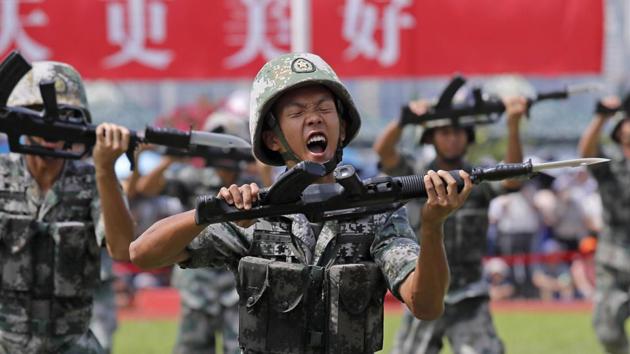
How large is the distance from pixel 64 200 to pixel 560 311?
453 inches

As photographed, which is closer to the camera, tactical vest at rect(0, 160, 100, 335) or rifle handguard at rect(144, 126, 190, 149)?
tactical vest at rect(0, 160, 100, 335)

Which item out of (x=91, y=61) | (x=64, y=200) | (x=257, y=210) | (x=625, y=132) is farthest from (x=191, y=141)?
(x=91, y=61)

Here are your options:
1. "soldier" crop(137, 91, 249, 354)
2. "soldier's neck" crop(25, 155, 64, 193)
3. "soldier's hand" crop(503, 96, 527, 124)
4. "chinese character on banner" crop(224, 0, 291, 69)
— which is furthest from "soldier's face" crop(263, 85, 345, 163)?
"chinese character on banner" crop(224, 0, 291, 69)

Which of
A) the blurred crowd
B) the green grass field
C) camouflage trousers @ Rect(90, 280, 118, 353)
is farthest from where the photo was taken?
the blurred crowd

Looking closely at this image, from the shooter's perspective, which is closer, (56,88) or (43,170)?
(43,170)

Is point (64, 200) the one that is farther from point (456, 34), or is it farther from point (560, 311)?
point (560, 311)

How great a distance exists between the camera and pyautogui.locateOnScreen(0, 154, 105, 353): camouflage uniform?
6.83m

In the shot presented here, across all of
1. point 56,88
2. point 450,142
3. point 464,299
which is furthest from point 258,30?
point 56,88

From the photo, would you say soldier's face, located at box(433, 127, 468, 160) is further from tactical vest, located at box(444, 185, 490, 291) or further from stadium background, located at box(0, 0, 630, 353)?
stadium background, located at box(0, 0, 630, 353)

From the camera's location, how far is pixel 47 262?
692 centimetres

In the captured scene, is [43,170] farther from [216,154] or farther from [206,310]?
[206,310]

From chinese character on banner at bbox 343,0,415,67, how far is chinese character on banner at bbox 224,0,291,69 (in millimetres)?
740

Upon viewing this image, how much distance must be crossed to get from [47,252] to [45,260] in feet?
0.14

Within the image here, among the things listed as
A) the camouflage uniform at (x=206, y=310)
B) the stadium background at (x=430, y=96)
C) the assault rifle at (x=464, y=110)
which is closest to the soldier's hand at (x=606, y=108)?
the assault rifle at (x=464, y=110)
